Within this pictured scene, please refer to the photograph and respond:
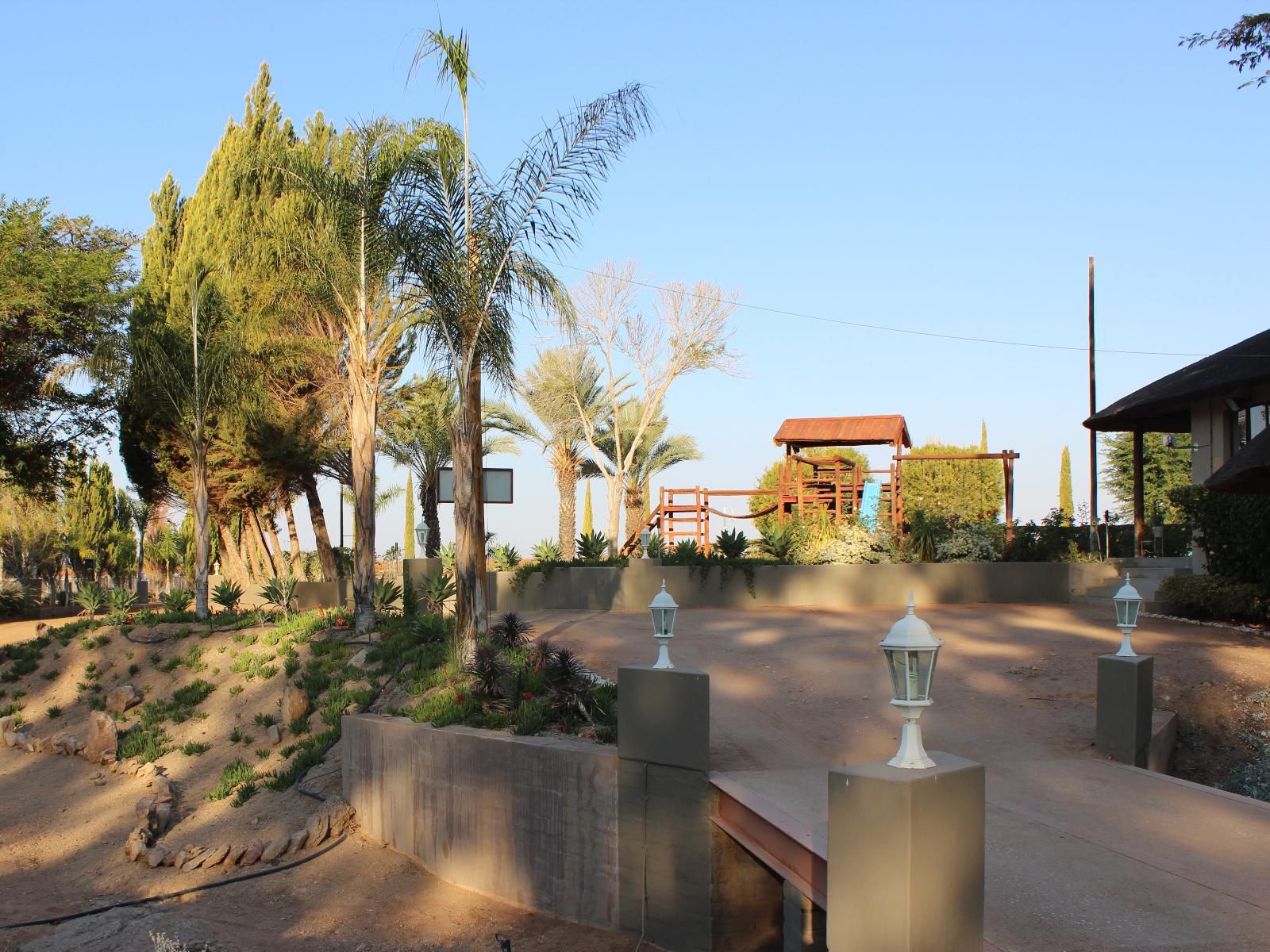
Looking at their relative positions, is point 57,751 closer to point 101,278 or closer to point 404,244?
point 404,244

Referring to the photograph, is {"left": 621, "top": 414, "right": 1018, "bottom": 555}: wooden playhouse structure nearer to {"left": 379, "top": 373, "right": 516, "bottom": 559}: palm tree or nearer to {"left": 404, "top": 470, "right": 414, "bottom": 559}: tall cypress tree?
{"left": 379, "top": 373, "right": 516, "bottom": 559}: palm tree

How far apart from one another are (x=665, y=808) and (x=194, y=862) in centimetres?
597

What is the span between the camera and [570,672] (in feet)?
38.3

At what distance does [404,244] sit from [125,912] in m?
7.81

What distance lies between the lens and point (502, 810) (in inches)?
406

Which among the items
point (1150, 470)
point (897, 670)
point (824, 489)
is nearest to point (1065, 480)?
point (1150, 470)

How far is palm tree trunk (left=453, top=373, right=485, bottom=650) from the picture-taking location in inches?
509

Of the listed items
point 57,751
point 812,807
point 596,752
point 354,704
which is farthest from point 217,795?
point 812,807

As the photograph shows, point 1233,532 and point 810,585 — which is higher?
point 1233,532

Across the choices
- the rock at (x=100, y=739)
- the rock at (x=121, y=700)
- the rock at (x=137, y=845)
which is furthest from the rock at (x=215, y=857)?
the rock at (x=121, y=700)

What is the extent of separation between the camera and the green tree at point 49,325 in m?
24.4

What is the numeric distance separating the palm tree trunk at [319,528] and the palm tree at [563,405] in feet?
23.9

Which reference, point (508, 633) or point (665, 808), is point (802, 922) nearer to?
point (665, 808)

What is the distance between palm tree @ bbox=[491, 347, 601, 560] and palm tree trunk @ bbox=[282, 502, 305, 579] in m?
7.45
